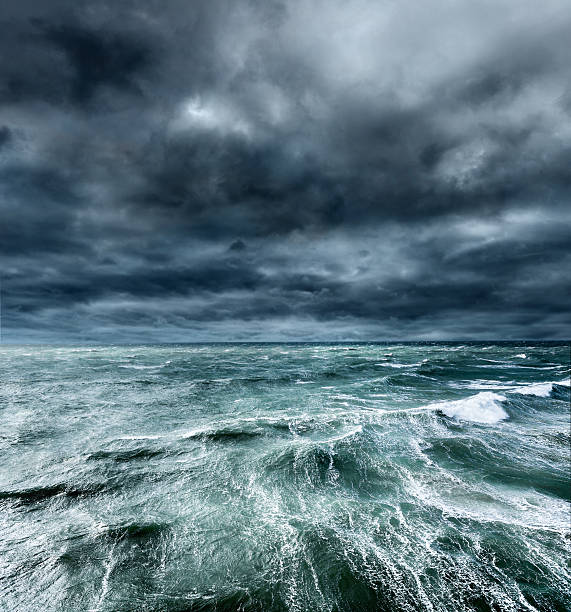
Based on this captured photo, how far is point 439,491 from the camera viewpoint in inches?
329

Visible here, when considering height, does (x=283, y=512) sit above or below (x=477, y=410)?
below

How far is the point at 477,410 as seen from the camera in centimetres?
1664

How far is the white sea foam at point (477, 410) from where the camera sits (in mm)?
15773

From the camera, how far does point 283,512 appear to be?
729 cm

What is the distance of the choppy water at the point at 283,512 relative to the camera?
16.6 ft

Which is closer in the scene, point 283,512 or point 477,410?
point 283,512

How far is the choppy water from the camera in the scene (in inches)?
199

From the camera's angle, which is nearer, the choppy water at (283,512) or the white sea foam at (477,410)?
the choppy water at (283,512)

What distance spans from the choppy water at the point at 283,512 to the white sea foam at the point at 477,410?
398 millimetres

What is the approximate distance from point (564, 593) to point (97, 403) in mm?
20242

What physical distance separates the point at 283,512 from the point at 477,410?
44.4 feet

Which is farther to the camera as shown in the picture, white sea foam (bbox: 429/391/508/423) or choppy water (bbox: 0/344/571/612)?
white sea foam (bbox: 429/391/508/423)

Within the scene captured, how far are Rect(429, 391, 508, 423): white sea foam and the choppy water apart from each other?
1.30 feet

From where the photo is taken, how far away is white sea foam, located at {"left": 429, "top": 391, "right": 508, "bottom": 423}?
15773 millimetres
